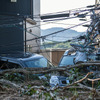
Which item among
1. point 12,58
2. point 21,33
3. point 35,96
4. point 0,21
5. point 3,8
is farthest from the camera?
point 21,33

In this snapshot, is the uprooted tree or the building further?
the building

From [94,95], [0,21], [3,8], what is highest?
[3,8]

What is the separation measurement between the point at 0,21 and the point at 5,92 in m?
11.2

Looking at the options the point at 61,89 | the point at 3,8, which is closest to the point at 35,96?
the point at 61,89

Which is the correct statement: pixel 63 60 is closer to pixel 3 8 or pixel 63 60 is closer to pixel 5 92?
pixel 5 92

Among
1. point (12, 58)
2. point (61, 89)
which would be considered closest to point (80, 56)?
point (12, 58)

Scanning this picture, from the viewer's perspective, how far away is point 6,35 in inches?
612

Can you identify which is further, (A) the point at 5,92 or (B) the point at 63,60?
(B) the point at 63,60

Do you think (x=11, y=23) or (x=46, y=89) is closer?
(x=46, y=89)

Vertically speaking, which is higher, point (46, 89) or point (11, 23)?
point (11, 23)

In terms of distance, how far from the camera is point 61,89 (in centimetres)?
403

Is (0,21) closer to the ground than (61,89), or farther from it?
farther from it

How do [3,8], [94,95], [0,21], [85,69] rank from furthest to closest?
[3,8], [0,21], [85,69], [94,95]

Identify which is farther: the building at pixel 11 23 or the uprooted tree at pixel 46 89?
the building at pixel 11 23
